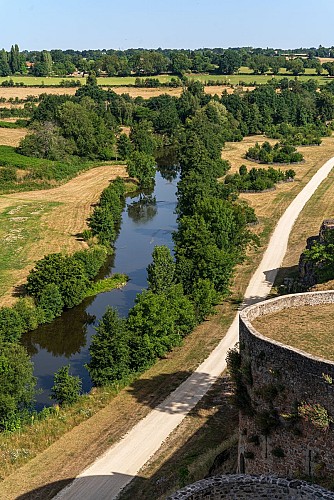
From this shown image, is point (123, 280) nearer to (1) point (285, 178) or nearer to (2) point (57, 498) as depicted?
(2) point (57, 498)

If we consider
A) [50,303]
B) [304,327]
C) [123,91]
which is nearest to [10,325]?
[50,303]

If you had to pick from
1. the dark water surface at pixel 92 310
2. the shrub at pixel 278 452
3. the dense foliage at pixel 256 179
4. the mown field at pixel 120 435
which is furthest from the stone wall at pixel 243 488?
the dense foliage at pixel 256 179

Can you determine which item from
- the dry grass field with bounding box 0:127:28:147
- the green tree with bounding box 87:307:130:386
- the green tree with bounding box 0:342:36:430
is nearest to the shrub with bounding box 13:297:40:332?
the green tree with bounding box 87:307:130:386

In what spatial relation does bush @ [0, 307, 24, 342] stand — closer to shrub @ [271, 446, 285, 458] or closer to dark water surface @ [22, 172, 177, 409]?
dark water surface @ [22, 172, 177, 409]

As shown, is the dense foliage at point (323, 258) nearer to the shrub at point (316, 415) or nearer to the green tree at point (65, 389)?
the green tree at point (65, 389)

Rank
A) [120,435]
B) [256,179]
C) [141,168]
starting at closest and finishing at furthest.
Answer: [120,435] → [256,179] → [141,168]

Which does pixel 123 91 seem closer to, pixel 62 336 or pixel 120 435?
pixel 62 336

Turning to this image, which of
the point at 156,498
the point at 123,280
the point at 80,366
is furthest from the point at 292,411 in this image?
the point at 123,280

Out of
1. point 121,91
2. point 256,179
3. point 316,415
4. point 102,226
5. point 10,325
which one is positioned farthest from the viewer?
point 121,91
